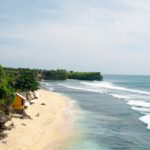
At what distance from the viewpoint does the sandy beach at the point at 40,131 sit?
34.0 m

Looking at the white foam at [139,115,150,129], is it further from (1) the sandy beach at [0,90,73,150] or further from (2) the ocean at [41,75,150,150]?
(1) the sandy beach at [0,90,73,150]

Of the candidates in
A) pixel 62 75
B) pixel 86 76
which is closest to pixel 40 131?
pixel 62 75

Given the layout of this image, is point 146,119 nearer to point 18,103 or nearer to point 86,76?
point 18,103

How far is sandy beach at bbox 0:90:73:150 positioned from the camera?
112 feet

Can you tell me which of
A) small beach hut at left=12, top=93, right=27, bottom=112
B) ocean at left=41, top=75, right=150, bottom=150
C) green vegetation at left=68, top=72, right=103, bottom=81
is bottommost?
ocean at left=41, top=75, right=150, bottom=150

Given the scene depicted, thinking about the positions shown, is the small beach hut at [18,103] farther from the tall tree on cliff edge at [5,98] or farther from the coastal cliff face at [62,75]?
the coastal cliff face at [62,75]

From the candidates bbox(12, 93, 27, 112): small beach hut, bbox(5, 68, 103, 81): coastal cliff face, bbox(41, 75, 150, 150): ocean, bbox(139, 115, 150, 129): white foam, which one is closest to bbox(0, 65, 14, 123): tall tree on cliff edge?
bbox(12, 93, 27, 112): small beach hut

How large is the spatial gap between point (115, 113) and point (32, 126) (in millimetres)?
19901

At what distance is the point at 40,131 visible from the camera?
40750 millimetres

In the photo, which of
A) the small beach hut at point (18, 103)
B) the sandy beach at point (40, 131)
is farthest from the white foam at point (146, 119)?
the small beach hut at point (18, 103)

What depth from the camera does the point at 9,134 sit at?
36.0m

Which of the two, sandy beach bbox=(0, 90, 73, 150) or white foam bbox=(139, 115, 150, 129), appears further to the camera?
white foam bbox=(139, 115, 150, 129)

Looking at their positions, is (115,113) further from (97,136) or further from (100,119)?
(97,136)

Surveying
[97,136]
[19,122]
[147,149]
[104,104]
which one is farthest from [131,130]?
[104,104]
